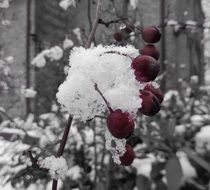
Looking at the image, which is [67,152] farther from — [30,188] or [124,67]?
[124,67]

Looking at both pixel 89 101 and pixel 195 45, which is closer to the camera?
pixel 89 101

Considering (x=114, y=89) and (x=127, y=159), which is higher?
(x=114, y=89)

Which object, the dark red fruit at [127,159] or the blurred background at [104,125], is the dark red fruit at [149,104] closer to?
the dark red fruit at [127,159]

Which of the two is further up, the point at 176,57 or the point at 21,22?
the point at 21,22

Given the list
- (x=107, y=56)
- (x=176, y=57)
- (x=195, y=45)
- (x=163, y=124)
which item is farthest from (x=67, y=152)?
(x=176, y=57)

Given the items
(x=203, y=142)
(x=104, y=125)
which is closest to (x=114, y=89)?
(x=203, y=142)

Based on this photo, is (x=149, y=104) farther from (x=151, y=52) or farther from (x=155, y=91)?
(x=151, y=52)

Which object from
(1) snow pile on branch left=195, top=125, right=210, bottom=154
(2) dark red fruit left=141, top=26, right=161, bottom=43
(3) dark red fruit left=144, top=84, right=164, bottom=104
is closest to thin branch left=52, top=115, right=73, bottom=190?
(3) dark red fruit left=144, top=84, right=164, bottom=104
